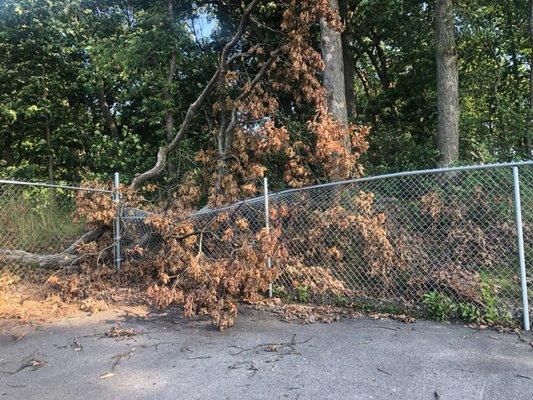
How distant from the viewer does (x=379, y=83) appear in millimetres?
16969

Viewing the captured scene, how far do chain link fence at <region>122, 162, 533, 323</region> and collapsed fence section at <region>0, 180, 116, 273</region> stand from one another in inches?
79.4

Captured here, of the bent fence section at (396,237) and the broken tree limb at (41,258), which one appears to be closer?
the bent fence section at (396,237)

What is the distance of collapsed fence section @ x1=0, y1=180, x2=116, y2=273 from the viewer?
6.64 metres

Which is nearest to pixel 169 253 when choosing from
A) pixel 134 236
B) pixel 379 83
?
pixel 134 236

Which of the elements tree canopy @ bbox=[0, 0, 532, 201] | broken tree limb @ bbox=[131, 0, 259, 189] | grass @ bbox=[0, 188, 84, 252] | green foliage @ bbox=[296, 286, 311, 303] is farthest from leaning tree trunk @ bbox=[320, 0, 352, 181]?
grass @ bbox=[0, 188, 84, 252]

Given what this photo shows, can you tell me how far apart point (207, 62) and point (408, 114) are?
20.1 feet

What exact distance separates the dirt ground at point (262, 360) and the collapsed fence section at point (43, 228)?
6.71 ft

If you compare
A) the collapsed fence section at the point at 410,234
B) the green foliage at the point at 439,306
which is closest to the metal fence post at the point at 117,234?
the collapsed fence section at the point at 410,234

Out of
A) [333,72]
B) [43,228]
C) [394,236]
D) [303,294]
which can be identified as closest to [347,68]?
[333,72]

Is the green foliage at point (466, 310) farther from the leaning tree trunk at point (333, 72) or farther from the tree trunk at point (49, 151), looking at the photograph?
the tree trunk at point (49, 151)

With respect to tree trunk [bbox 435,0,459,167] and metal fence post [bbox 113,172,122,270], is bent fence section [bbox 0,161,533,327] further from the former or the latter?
tree trunk [bbox 435,0,459,167]

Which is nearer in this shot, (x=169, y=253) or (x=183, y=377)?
(x=183, y=377)

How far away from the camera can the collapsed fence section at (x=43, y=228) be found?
21.8ft

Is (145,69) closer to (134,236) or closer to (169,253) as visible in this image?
(134,236)
